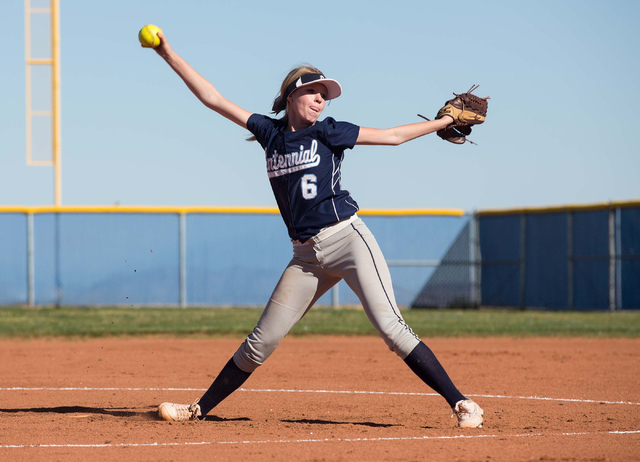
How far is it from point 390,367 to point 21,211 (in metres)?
12.2

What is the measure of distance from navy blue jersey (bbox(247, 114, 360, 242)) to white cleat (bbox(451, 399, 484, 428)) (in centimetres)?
127

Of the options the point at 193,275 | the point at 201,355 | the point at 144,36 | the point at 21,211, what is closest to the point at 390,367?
the point at 201,355

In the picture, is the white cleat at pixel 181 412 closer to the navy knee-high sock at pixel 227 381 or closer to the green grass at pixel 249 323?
Answer: the navy knee-high sock at pixel 227 381

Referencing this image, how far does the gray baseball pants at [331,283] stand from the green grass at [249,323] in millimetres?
7285

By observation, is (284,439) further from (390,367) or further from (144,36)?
(390,367)

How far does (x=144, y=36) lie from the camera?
176 inches

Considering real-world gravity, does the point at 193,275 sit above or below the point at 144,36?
below

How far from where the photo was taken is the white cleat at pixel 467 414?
447 cm

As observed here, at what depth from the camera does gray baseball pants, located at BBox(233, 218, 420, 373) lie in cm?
447

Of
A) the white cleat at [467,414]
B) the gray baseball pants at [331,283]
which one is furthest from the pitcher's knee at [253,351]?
the white cleat at [467,414]

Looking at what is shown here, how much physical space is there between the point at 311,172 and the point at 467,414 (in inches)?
65.0

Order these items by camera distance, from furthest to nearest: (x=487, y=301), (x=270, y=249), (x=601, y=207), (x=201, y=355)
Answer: (x=487, y=301)
(x=270, y=249)
(x=601, y=207)
(x=201, y=355)

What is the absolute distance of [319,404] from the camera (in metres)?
5.80

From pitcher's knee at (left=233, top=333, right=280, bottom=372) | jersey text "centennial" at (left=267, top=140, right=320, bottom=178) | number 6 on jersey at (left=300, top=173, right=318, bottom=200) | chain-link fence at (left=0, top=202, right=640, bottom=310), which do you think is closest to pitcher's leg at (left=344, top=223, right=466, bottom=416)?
number 6 on jersey at (left=300, top=173, right=318, bottom=200)
